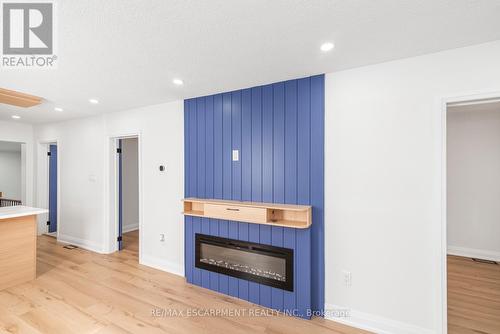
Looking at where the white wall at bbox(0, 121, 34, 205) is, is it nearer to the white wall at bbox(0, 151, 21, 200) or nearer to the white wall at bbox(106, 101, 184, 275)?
the white wall at bbox(106, 101, 184, 275)

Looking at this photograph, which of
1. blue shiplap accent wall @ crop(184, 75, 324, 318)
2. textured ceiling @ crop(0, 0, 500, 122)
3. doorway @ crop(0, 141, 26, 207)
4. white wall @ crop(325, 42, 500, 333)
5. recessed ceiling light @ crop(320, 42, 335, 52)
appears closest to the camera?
textured ceiling @ crop(0, 0, 500, 122)

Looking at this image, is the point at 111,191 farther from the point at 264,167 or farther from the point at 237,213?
the point at 264,167

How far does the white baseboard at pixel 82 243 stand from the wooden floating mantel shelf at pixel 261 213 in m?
2.69

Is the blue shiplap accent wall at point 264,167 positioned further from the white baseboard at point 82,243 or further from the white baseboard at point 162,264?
the white baseboard at point 82,243

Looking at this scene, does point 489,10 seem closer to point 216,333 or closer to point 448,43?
point 448,43

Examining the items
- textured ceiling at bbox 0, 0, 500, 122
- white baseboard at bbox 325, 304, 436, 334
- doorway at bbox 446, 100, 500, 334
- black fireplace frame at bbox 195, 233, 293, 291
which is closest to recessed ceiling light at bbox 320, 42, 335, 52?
textured ceiling at bbox 0, 0, 500, 122

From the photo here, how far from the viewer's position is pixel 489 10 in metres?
1.46

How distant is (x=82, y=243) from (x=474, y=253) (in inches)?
274

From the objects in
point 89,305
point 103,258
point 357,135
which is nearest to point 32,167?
point 103,258

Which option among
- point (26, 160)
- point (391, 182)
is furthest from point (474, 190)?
point (26, 160)

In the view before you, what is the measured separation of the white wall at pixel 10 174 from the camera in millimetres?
7445

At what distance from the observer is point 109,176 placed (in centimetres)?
414

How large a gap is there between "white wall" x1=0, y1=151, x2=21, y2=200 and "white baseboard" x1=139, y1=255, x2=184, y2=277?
6785 mm

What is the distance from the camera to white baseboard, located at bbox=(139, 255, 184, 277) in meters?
3.39
